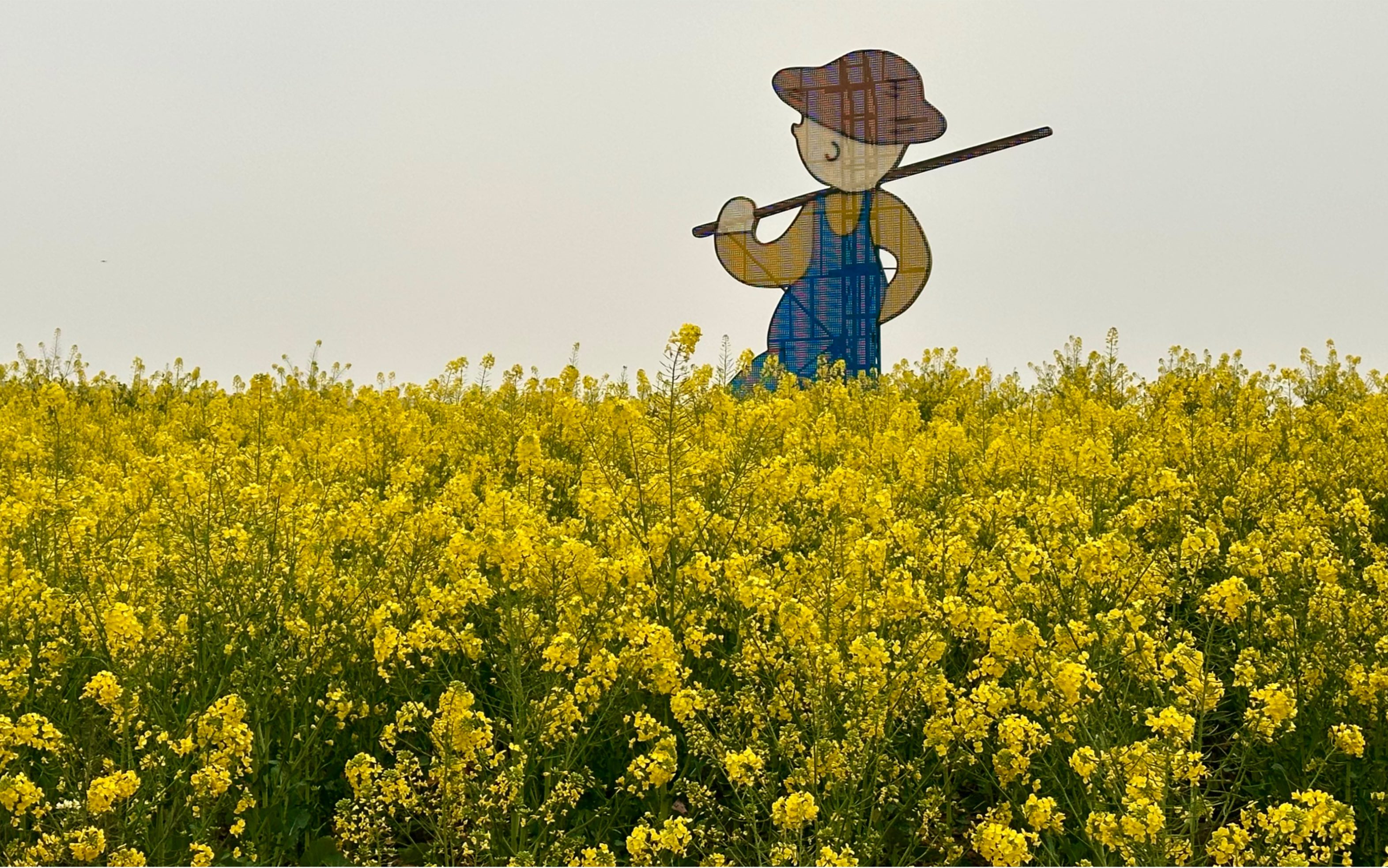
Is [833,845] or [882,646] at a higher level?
[882,646]

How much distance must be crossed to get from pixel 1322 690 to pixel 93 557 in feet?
12.7

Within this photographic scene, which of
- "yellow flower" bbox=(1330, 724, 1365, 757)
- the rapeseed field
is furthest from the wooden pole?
"yellow flower" bbox=(1330, 724, 1365, 757)

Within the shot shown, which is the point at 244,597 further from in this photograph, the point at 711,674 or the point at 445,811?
the point at 711,674

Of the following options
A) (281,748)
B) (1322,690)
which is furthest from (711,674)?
(1322,690)

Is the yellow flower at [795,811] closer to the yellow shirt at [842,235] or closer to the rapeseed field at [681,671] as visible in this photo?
the rapeseed field at [681,671]

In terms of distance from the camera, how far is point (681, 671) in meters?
2.74

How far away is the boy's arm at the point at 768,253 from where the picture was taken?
12555mm

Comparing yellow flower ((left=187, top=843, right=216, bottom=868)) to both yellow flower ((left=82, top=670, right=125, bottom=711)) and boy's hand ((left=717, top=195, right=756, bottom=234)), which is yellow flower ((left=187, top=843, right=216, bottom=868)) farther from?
boy's hand ((left=717, top=195, right=756, bottom=234))

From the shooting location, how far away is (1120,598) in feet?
10.7

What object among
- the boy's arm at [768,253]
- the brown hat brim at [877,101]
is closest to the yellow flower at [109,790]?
the boy's arm at [768,253]

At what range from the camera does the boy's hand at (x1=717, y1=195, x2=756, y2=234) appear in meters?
12.9

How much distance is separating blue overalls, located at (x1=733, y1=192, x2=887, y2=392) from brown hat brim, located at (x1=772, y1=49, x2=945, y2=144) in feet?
2.54

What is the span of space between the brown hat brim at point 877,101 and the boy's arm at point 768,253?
107 centimetres

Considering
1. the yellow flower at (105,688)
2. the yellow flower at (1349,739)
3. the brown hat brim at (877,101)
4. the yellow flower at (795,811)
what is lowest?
the yellow flower at (795,811)
